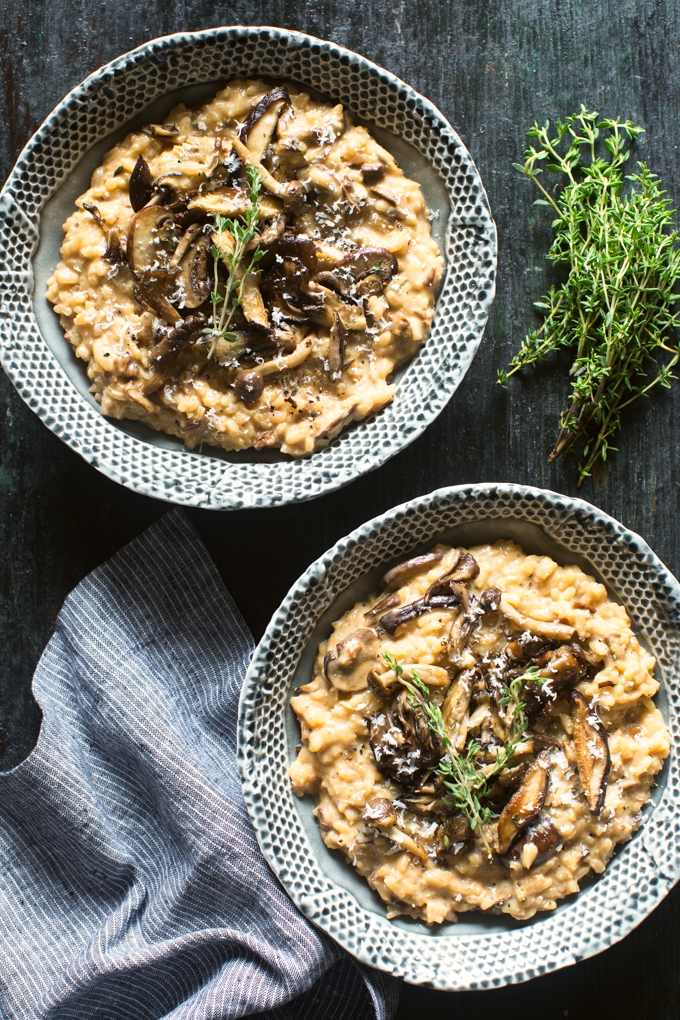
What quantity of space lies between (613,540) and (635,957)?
153 centimetres

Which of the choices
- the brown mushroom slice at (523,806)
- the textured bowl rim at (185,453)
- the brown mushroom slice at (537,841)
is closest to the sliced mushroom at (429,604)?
the textured bowl rim at (185,453)

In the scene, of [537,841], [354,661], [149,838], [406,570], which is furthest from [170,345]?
[537,841]

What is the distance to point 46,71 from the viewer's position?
9.64ft

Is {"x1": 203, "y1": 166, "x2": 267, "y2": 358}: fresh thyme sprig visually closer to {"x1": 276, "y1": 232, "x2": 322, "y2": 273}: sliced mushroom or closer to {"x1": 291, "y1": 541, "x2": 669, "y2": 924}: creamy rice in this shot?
{"x1": 276, "y1": 232, "x2": 322, "y2": 273}: sliced mushroom

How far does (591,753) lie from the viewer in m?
2.49

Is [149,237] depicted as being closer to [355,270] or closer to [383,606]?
[355,270]

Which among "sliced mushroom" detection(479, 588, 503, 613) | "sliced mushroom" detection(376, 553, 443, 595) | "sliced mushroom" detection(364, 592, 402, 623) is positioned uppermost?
"sliced mushroom" detection(376, 553, 443, 595)

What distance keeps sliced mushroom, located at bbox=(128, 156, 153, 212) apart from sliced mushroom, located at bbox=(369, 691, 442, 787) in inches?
65.8

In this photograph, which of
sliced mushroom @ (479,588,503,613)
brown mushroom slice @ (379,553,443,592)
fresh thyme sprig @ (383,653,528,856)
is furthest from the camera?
brown mushroom slice @ (379,553,443,592)

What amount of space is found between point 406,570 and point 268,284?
3.20ft

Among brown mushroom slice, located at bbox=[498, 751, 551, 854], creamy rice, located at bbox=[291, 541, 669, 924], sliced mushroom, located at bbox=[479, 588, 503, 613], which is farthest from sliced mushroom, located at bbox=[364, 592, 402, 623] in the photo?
brown mushroom slice, located at bbox=[498, 751, 551, 854]

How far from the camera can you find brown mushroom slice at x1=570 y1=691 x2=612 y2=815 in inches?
97.7

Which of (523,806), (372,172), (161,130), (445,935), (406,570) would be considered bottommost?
(445,935)

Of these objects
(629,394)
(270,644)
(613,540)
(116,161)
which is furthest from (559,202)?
(270,644)
